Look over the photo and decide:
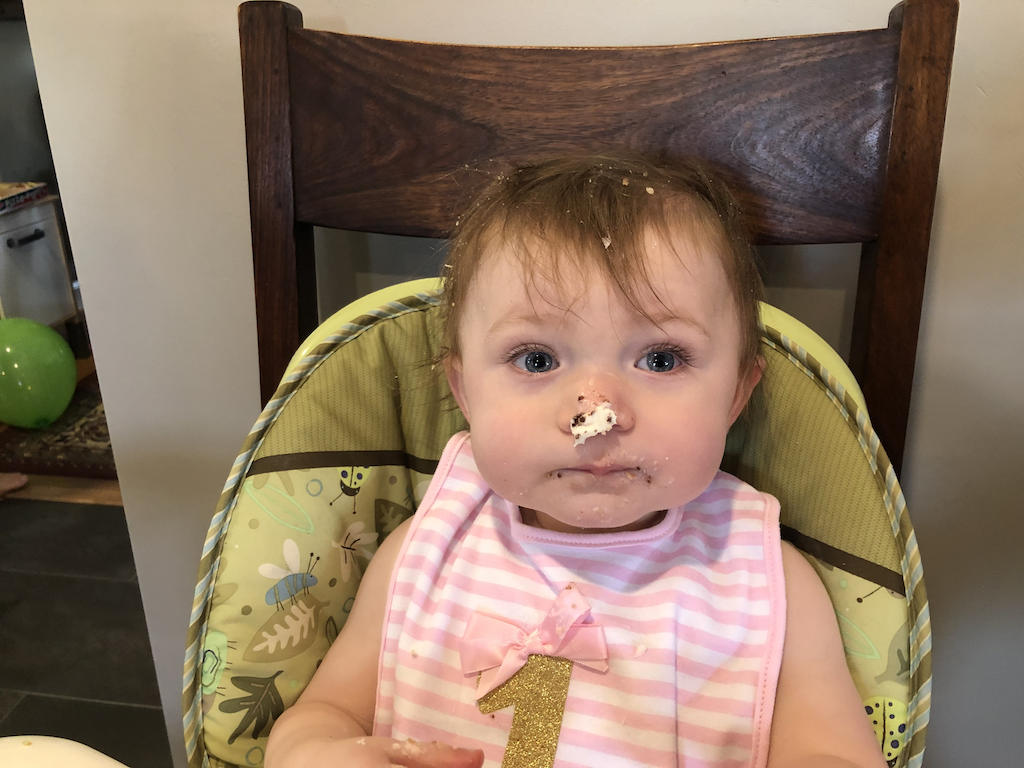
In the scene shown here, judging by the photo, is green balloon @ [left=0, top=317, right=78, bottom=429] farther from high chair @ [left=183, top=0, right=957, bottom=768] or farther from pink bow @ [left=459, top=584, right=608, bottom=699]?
pink bow @ [left=459, top=584, right=608, bottom=699]

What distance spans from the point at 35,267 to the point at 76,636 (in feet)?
5.54

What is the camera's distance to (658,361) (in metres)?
0.54

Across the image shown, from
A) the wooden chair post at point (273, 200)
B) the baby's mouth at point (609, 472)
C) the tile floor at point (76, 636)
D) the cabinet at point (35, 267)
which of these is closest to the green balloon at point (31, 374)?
the tile floor at point (76, 636)

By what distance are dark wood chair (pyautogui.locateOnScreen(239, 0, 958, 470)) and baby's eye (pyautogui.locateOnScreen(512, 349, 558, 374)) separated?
20 centimetres

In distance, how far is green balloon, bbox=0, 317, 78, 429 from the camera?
2.10 meters

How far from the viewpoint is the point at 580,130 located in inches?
26.1

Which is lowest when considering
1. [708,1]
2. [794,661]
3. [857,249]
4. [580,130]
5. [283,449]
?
[794,661]

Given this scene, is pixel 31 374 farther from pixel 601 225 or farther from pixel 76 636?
pixel 601 225

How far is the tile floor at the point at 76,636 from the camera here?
129 centimetres

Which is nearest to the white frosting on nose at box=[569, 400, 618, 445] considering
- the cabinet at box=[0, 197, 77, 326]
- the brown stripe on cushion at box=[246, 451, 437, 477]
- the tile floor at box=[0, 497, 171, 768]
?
the brown stripe on cushion at box=[246, 451, 437, 477]

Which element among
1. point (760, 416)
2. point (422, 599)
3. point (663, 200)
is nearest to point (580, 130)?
point (663, 200)

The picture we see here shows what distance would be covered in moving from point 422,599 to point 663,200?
0.36 m

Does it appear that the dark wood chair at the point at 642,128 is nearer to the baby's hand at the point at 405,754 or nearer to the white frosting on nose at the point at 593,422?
the white frosting on nose at the point at 593,422

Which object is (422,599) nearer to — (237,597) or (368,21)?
(237,597)
